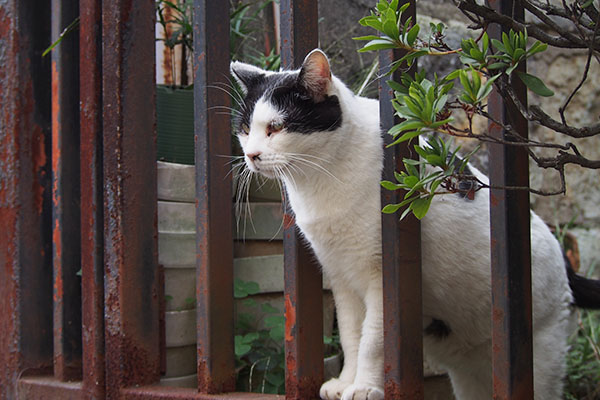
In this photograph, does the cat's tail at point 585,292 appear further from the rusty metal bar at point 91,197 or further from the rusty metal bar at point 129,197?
the rusty metal bar at point 91,197

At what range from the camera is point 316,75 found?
152cm

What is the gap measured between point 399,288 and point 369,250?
33cm

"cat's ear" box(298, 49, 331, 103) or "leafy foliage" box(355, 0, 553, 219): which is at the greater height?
"cat's ear" box(298, 49, 331, 103)

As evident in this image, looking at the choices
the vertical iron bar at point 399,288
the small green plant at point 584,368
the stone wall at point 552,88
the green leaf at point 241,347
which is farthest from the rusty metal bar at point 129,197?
the small green plant at point 584,368

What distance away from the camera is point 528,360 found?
114cm

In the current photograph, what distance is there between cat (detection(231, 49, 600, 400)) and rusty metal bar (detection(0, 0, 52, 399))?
635mm

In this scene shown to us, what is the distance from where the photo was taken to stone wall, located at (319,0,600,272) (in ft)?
8.89

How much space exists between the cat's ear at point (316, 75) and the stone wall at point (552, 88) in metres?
1.09

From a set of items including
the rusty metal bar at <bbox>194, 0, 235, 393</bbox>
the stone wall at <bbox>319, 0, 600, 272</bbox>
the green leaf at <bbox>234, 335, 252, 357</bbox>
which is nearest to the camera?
the rusty metal bar at <bbox>194, 0, 235, 393</bbox>

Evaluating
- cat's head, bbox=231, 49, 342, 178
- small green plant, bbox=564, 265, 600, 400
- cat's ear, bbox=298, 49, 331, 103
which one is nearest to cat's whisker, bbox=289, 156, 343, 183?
cat's head, bbox=231, 49, 342, 178

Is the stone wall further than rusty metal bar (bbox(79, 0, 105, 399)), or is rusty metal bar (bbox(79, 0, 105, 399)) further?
the stone wall

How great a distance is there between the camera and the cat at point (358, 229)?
154 cm

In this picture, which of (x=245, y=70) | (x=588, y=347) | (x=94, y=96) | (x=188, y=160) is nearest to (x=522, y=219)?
(x=245, y=70)

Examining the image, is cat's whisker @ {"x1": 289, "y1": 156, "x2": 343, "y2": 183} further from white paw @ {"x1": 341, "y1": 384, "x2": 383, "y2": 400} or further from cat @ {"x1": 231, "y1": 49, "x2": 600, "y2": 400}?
white paw @ {"x1": 341, "y1": 384, "x2": 383, "y2": 400}
